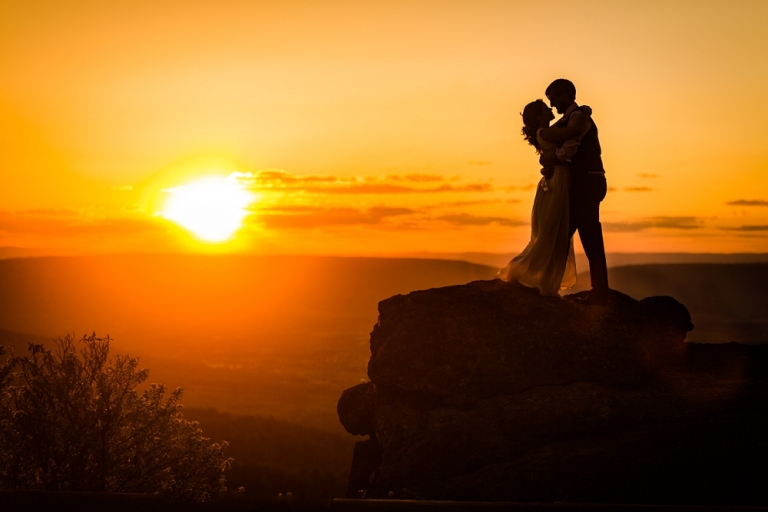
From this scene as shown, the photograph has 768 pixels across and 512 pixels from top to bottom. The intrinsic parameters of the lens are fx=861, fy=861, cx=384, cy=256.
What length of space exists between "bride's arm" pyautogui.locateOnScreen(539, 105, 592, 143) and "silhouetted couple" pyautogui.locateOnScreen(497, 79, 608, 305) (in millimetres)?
17

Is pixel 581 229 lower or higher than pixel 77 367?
higher

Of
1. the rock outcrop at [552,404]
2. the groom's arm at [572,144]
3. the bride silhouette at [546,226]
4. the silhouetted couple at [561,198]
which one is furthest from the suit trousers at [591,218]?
the rock outcrop at [552,404]

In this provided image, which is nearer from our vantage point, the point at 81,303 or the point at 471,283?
the point at 471,283

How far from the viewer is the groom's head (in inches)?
591

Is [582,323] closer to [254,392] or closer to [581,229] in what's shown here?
[581,229]

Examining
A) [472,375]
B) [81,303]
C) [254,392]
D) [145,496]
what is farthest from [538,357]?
[81,303]

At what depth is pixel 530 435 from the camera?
1284 centimetres

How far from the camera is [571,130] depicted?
1472cm

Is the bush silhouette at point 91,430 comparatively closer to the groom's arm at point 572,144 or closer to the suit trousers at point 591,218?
the suit trousers at point 591,218

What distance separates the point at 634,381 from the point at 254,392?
463 feet

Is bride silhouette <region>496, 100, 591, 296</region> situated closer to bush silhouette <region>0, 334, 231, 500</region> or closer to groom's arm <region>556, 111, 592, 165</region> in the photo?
groom's arm <region>556, 111, 592, 165</region>

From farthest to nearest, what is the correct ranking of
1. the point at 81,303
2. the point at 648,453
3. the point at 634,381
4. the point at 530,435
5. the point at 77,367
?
the point at 81,303
the point at 77,367
the point at 634,381
the point at 530,435
the point at 648,453

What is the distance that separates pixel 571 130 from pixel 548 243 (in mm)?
2047

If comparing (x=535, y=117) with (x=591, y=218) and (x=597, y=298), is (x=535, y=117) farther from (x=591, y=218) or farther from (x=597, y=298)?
(x=597, y=298)
